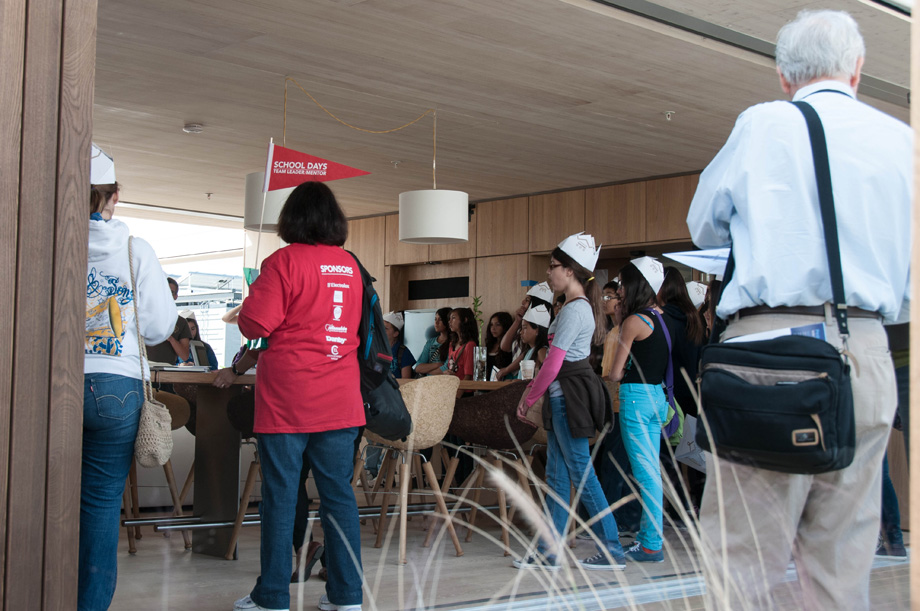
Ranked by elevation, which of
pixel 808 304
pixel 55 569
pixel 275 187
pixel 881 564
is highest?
pixel 275 187

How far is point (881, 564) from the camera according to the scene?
162 inches

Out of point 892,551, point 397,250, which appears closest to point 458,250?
point 397,250

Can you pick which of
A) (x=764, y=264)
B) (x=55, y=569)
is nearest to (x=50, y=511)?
(x=55, y=569)

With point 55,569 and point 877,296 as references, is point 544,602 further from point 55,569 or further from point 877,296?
point 877,296

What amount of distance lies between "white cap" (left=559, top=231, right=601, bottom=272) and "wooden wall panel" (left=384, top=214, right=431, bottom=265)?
20.9 ft

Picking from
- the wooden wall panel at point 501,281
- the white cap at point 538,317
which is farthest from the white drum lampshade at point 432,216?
the wooden wall panel at point 501,281

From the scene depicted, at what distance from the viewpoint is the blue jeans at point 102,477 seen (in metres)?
2.55

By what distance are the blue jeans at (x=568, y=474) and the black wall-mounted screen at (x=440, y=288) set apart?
6.07 m

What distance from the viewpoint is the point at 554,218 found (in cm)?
923

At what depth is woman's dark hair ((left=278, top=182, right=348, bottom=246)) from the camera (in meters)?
3.13

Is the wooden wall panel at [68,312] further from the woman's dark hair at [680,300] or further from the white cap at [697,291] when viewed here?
the white cap at [697,291]

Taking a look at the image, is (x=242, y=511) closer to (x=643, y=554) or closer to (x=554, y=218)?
(x=643, y=554)

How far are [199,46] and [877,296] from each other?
436 centimetres

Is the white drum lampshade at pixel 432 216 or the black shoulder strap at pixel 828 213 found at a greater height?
the white drum lampshade at pixel 432 216
